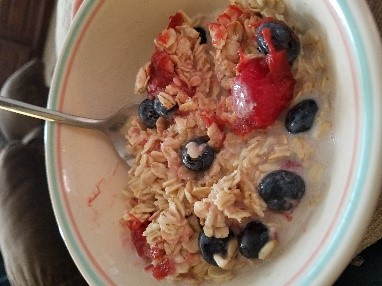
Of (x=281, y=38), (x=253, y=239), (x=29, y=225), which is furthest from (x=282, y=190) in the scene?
(x=29, y=225)

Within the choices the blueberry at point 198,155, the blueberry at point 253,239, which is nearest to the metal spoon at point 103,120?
the blueberry at point 198,155

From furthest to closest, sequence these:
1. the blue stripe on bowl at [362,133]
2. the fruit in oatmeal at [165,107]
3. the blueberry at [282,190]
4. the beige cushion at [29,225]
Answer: the beige cushion at [29,225], the fruit in oatmeal at [165,107], the blueberry at [282,190], the blue stripe on bowl at [362,133]

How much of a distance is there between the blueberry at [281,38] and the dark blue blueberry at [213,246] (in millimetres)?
218

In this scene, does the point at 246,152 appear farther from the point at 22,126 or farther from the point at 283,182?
the point at 22,126

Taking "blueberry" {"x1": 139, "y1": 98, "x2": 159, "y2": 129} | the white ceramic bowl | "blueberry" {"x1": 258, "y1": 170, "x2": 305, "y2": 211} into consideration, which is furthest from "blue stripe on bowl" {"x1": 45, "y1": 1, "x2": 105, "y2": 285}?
"blueberry" {"x1": 258, "y1": 170, "x2": 305, "y2": 211}

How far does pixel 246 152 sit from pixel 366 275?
0.76 feet

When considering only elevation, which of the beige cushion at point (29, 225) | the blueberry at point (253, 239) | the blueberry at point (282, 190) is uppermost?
the blueberry at point (282, 190)

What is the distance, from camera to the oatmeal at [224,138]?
0.62 meters

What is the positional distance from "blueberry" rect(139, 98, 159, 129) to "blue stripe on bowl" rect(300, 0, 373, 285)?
1.00 feet

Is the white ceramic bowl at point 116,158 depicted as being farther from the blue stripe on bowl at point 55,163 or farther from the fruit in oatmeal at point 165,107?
the fruit in oatmeal at point 165,107

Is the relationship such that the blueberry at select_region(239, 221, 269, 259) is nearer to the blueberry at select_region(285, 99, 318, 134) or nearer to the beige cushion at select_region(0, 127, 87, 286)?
the blueberry at select_region(285, 99, 318, 134)

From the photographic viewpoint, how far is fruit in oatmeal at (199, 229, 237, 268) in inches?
25.5

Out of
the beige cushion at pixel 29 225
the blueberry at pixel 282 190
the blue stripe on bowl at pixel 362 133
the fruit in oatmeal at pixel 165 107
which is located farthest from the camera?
the beige cushion at pixel 29 225

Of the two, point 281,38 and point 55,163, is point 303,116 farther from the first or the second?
point 55,163
